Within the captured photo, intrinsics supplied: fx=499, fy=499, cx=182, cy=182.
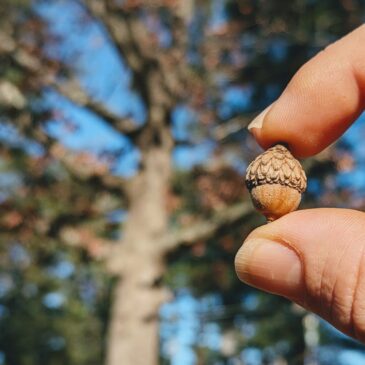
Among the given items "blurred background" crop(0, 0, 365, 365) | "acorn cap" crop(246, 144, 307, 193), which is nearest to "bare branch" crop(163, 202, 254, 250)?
"blurred background" crop(0, 0, 365, 365)

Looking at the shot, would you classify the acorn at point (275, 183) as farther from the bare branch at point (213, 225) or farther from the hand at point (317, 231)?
the bare branch at point (213, 225)

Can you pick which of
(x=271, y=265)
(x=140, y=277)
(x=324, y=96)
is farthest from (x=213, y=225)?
(x=271, y=265)

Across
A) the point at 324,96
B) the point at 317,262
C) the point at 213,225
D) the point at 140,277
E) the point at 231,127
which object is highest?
the point at 231,127

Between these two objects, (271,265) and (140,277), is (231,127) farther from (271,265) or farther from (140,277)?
(271,265)

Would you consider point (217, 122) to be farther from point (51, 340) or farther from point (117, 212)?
point (51, 340)

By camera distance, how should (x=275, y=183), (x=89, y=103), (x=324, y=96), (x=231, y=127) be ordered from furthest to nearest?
(x=231, y=127) < (x=89, y=103) < (x=324, y=96) < (x=275, y=183)

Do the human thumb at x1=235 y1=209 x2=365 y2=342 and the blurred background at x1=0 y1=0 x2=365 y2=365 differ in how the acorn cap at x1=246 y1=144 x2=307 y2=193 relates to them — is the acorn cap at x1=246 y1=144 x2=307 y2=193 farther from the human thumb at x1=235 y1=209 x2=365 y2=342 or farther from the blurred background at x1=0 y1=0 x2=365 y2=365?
the blurred background at x1=0 y1=0 x2=365 y2=365
